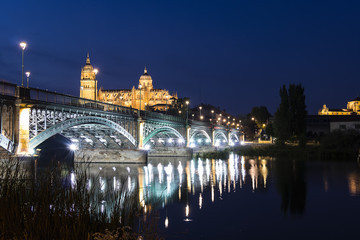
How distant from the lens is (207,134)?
9250 cm

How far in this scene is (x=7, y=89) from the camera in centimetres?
2772

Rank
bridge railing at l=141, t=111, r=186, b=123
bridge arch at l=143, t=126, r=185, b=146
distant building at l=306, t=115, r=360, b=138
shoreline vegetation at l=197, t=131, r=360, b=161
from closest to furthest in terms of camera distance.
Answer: bridge railing at l=141, t=111, r=186, b=123 → bridge arch at l=143, t=126, r=185, b=146 → shoreline vegetation at l=197, t=131, r=360, b=161 → distant building at l=306, t=115, r=360, b=138

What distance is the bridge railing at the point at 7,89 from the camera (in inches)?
1068

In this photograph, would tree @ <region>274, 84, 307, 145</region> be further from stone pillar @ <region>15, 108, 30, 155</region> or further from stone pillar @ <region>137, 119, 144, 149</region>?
stone pillar @ <region>15, 108, 30, 155</region>

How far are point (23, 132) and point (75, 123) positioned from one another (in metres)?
8.55

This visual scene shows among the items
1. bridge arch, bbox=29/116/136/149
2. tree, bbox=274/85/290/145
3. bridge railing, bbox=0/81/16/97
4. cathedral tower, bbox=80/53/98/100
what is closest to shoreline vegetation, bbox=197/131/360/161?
tree, bbox=274/85/290/145

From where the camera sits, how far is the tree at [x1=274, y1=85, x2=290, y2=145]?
260ft

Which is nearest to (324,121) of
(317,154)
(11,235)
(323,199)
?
(317,154)

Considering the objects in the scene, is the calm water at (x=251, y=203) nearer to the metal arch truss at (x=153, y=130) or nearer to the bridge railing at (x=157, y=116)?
the metal arch truss at (x=153, y=130)

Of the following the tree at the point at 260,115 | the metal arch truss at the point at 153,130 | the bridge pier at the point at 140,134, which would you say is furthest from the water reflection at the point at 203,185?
the tree at the point at 260,115

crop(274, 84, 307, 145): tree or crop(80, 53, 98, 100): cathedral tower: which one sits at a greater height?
crop(80, 53, 98, 100): cathedral tower

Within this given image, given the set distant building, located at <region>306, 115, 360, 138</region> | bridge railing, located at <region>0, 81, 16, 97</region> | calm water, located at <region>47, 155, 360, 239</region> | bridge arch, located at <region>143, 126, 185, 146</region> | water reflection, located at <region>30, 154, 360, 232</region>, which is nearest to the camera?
calm water, located at <region>47, 155, 360, 239</region>

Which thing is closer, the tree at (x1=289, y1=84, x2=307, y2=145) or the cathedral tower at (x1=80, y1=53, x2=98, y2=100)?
the tree at (x1=289, y1=84, x2=307, y2=145)

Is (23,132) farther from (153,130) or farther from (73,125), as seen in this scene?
(153,130)
